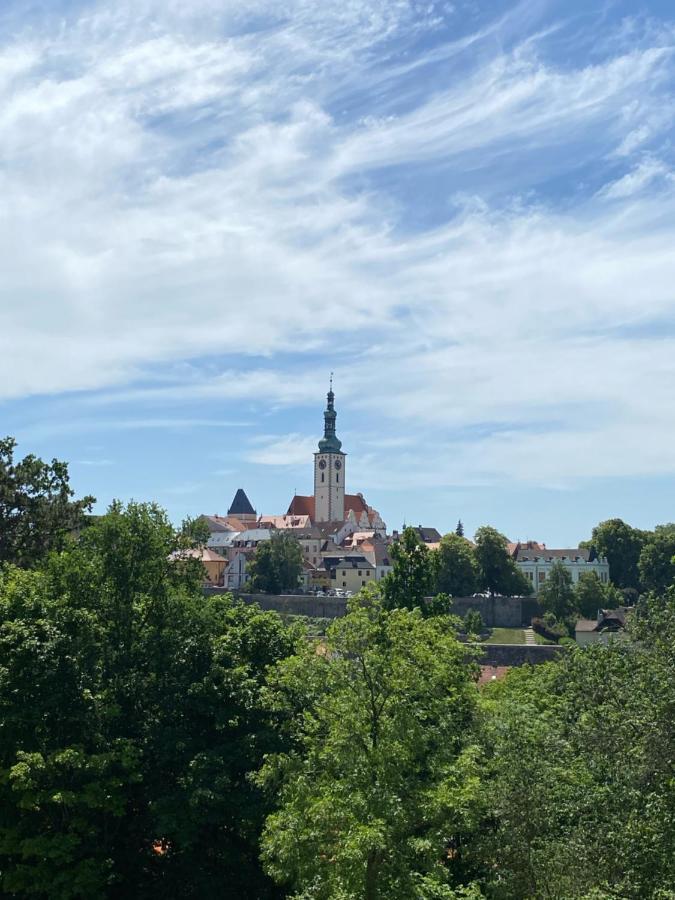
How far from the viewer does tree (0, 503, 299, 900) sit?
73.2 ft

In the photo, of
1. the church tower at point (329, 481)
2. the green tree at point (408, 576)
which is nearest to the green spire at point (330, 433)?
the church tower at point (329, 481)

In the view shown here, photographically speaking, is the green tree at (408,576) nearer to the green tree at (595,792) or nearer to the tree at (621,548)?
the green tree at (595,792)

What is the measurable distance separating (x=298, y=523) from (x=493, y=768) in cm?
15203

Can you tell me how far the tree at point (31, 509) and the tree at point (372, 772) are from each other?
17644 millimetres

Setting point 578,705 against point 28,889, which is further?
point 578,705

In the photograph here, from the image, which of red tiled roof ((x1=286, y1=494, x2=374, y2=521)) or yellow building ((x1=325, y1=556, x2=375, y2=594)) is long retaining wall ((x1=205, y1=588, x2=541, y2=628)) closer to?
yellow building ((x1=325, y1=556, x2=375, y2=594))

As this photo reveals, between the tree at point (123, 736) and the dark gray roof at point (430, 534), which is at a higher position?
the dark gray roof at point (430, 534)

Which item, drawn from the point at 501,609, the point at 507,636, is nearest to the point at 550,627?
the point at 507,636

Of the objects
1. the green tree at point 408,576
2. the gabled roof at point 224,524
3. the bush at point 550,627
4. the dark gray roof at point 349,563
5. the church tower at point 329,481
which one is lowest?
the bush at point 550,627

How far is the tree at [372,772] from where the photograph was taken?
18688 millimetres

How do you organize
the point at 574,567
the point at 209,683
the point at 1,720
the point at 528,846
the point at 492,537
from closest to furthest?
the point at 528,846
the point at 1,720
the point at 209,683
the point at 492,537
the point at 574,567

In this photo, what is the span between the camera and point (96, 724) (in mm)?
23297

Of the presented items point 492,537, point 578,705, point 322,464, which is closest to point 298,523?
point 322,464

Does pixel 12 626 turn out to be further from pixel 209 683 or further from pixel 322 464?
pixel 322 464
